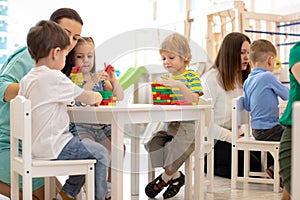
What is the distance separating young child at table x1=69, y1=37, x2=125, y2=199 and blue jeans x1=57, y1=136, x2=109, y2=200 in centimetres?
25

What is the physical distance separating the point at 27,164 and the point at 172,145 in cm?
90

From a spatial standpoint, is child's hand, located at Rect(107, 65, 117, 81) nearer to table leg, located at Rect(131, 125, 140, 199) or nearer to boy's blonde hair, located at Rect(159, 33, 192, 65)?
boy's blonde hair, located at Rect(159, 33, 192, 65)

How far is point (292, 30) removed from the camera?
3861 millimetres

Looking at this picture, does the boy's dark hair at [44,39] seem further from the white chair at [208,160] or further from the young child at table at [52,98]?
the white chair at [208,160]

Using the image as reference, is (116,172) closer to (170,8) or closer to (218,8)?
(218,8)

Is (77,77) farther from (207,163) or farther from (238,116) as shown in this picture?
(238,116)

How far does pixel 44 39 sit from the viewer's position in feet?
5.42

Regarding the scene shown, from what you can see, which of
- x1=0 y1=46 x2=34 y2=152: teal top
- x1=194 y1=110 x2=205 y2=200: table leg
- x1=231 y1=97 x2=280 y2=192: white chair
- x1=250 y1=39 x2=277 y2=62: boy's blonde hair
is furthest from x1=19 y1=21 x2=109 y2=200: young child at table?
x1=250 y1=39 x2=277 y2=62: boy's blonde hair

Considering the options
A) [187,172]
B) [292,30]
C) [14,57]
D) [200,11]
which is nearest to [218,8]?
[200,11]

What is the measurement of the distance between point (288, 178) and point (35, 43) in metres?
0.96

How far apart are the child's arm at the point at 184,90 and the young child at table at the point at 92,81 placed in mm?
241

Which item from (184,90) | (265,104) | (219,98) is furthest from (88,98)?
(219,98)

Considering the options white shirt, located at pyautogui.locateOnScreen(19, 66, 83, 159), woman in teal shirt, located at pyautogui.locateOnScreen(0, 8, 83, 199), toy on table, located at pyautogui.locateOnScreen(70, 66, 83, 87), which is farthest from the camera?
toy on table, located at pyautogui.locateOnScreen(70, 66, 83, 87)

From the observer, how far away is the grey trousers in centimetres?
221
